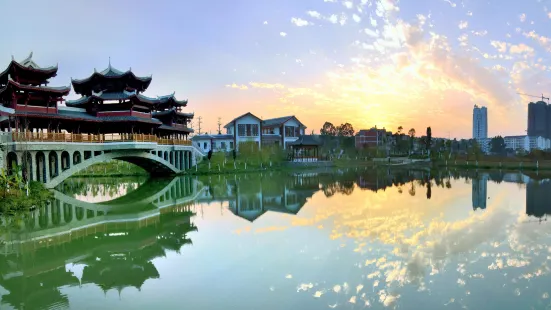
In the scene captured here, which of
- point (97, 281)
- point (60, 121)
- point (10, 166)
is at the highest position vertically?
point (60, 121)

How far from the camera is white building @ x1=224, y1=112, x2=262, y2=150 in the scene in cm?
5525

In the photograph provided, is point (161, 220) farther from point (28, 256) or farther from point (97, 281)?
point (97, 281)

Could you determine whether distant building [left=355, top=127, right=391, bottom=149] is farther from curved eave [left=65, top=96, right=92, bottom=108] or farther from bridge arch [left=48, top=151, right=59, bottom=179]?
bridge arch [left=48, top=151, right=59, bottom=179]

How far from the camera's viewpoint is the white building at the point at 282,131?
57.9 m

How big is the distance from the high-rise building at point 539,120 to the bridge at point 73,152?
138678mm

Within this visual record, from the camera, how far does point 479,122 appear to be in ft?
533

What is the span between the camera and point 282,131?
58188 mm

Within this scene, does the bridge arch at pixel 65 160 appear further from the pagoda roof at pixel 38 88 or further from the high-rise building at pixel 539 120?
the high-rise building at pixel 539 120

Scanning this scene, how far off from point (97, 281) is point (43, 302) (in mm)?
1388

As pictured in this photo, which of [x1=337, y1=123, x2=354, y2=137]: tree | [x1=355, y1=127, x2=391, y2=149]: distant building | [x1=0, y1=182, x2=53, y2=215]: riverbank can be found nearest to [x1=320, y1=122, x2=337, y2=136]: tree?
[x1=337, y1=123, x2=354, y2=137]: tree

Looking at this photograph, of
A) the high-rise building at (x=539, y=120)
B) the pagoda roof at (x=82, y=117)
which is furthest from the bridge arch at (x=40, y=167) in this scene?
→ the high-rise building at (x=539, y=120)

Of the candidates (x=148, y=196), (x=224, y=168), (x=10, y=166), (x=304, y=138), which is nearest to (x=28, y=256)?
(x=148, y=196)

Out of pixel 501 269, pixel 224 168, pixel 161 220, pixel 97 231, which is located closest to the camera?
pixel 501 269

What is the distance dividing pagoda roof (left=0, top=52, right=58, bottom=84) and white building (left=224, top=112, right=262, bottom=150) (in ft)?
103
